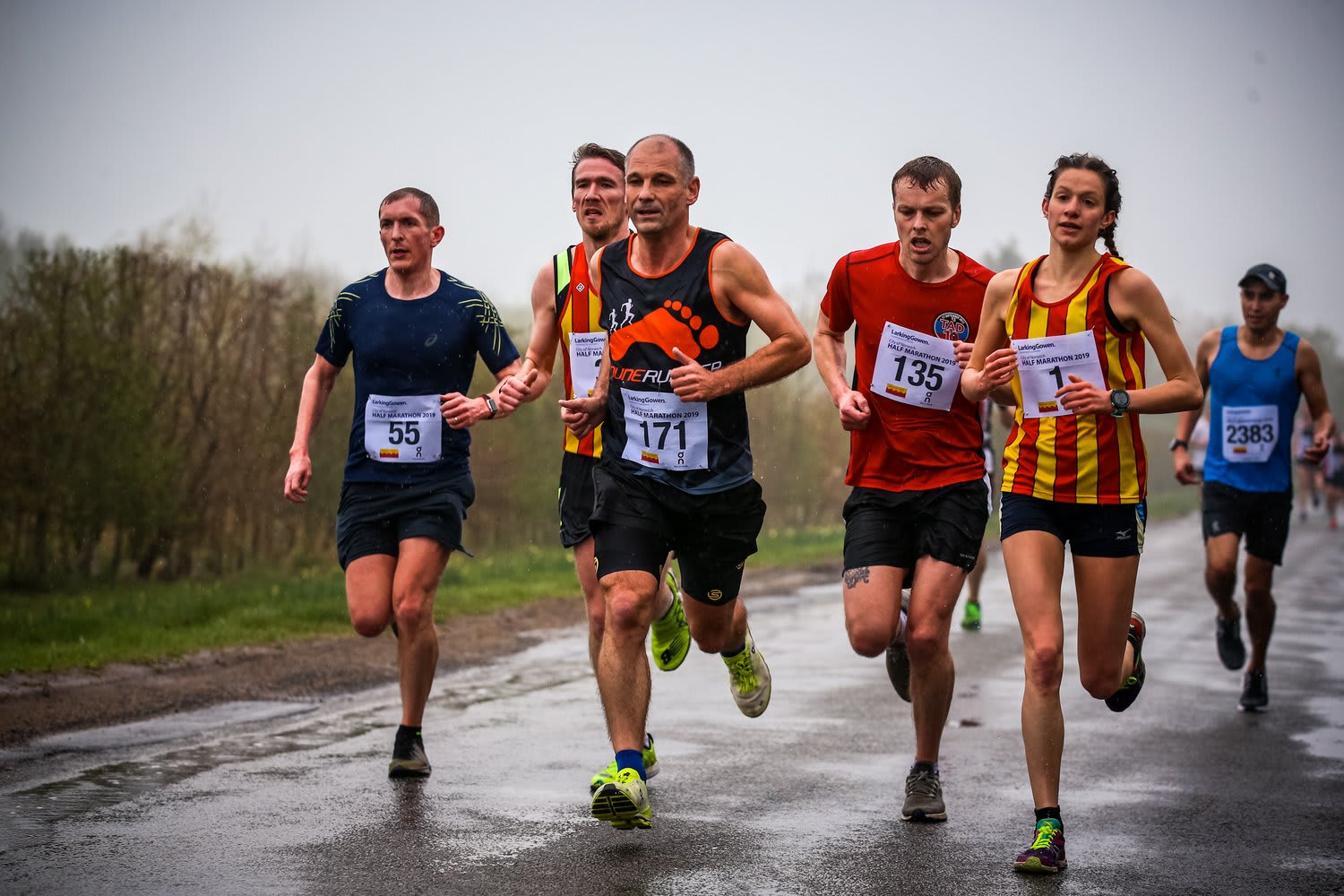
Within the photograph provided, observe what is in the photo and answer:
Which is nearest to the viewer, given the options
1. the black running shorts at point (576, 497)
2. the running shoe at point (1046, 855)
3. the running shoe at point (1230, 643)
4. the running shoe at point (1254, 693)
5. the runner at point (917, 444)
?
the running shoe at point (1046, 855)

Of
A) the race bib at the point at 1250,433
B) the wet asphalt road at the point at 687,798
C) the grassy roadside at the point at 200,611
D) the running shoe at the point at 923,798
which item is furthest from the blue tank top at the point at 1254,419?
the grassy roadside at the point at 200,611

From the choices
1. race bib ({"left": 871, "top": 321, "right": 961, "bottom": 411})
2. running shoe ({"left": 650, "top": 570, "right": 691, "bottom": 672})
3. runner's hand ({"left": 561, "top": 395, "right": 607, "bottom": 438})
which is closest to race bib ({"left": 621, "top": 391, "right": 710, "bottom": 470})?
runner's hand ({"left": 561, "top": 395, "right": 607, "bottom": 438})

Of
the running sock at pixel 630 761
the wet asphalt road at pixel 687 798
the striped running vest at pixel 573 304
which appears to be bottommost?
the wet asphalt road at pixel 687 798

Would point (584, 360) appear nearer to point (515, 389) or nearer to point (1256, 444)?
point (515, 389)

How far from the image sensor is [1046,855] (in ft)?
17.1

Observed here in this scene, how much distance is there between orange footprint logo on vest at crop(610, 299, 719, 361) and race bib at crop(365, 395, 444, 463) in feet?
4.87

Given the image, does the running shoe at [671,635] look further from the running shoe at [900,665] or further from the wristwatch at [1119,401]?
the wristwatch at [1119,401]

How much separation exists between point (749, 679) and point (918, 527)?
1.34m

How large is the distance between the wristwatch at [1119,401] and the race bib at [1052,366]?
94 mm

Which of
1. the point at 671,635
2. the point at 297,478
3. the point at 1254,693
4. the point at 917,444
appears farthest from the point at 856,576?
the point at 1254,693

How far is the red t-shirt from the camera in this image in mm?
6359

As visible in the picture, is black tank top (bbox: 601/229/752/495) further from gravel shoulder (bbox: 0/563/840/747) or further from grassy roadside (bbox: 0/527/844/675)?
grassy roadside (bbox: 0/527/844/675)

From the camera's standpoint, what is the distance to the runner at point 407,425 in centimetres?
690

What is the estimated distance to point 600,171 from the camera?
7340mm
